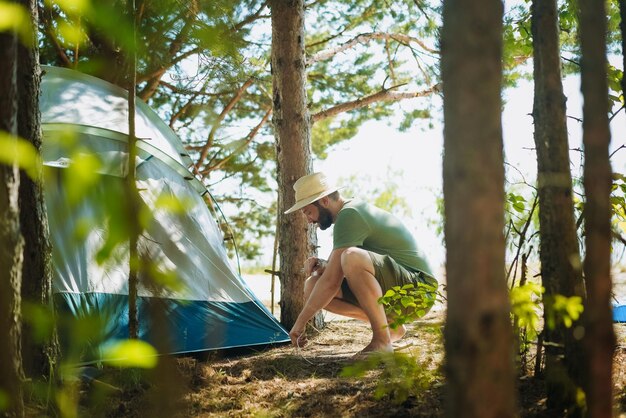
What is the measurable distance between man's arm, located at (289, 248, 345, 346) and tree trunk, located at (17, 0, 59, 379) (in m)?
1.70

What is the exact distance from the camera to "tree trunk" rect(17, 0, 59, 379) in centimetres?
279

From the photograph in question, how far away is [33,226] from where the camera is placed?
115 inches

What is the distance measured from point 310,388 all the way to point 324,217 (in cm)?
139

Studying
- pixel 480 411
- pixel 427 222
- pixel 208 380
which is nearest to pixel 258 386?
pixel 208 380

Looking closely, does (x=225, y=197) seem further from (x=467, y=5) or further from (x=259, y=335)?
(x=467, y=5)

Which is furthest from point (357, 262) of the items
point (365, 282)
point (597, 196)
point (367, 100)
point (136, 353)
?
point (367, 100)

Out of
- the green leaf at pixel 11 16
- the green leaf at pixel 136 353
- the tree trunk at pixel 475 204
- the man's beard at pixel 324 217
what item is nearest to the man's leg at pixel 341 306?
the man's beard at pixel 324 217

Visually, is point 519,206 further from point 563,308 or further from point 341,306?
point 341,306

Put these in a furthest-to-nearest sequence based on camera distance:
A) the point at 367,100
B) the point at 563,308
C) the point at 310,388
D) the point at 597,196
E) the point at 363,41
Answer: the point at 363,41 < the point at 367,100 < the point at 310,388 < the point at 563,308 < the point at 597,196

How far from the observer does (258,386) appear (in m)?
3.69

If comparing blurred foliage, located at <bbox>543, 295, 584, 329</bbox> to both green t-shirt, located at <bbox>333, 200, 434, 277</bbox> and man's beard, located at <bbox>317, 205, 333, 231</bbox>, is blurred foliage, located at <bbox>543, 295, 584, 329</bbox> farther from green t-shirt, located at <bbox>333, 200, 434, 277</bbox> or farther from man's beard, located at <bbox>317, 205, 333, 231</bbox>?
man's beard, located at <bbox>317, 205, 333, 231</bbox>

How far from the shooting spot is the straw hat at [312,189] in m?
4.60

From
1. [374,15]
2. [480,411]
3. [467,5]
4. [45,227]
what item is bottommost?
[480,411]

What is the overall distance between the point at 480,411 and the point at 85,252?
11.7 ft
